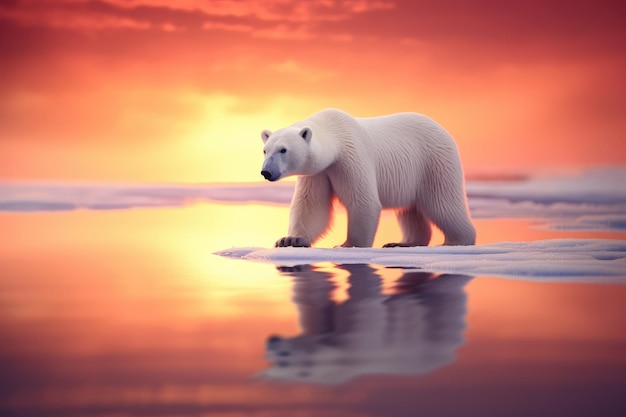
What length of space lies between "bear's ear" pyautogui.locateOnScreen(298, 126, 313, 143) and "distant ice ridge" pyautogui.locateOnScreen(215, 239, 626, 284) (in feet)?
3.23

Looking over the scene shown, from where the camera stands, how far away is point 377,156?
263 inches

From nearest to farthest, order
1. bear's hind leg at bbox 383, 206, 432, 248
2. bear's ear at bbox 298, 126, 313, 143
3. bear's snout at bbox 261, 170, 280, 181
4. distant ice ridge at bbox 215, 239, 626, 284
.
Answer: distant ice ridge at bbox 215, 239, 626, 284 < bear's snout at bbox 261, 170, 280, 181 < bear's ear at bbox 298, 126, 313, 143 < bear's hind leg at bbox 383, 206, 432, 248

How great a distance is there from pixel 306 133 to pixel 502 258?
6.52 feet

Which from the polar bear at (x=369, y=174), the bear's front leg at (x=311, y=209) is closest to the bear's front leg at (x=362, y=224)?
the polar bear at (x=369, y=174)

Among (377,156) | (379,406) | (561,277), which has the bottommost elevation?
(379,406)

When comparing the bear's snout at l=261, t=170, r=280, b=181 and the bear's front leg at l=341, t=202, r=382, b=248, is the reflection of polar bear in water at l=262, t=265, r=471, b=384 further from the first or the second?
the bear's front leg at l=341, t=202, r=382, b=248

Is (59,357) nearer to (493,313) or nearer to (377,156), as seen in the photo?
(493,313)

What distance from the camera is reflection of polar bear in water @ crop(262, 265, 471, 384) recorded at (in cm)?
242

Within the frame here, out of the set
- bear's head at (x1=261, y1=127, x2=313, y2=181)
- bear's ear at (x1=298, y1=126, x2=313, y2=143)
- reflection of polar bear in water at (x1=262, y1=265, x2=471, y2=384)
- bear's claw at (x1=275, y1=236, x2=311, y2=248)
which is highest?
bear's ear at (x1=298, y1=126, x2=313, y2=143)

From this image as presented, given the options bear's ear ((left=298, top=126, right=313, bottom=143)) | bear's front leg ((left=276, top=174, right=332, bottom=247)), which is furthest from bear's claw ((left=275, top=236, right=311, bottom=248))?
bear's ear ((left=298, top=126, right=313, bottom=143))

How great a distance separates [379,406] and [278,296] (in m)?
1.85

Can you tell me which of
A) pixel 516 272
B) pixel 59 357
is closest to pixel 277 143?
pixel 516 272

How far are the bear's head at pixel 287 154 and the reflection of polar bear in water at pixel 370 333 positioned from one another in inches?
77.5

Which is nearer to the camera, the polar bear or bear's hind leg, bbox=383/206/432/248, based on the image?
the polar bear
